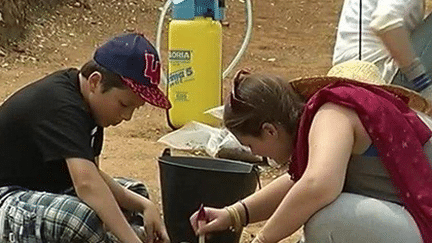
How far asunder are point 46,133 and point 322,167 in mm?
898

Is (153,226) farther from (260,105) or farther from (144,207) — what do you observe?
(260,105)

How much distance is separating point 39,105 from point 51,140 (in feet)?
0.40

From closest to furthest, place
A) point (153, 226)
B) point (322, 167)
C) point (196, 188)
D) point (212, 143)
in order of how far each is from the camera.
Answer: point (322, 167) → point (153, 226) → point (196, 188) → point (212, 143)

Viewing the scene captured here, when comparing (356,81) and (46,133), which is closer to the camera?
(356,81)

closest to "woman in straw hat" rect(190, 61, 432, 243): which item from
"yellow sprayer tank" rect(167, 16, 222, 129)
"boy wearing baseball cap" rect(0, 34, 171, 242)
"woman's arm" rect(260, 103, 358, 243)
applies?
"woman's arm" rect(260, 103, 358, 243)

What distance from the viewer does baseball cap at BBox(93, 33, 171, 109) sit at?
119 inches

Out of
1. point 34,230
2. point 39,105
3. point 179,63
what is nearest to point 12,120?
point 39,105

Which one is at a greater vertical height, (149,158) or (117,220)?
(117,220)

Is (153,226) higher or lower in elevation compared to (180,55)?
higher

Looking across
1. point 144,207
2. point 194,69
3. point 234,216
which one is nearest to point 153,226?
point 144,207

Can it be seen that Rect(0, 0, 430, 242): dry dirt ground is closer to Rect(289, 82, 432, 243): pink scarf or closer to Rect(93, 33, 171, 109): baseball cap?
Rect(93, 33, 171, 109): baseball cap

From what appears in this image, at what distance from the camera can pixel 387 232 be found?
8.94 feet

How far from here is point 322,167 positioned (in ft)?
8.55

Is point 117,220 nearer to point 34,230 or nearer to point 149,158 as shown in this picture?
point 34,230
